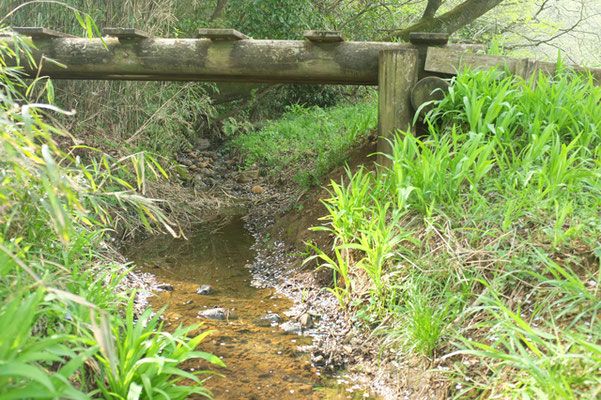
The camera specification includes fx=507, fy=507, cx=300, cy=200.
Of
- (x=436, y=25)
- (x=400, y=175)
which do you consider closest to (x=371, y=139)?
(x=400, y=175)

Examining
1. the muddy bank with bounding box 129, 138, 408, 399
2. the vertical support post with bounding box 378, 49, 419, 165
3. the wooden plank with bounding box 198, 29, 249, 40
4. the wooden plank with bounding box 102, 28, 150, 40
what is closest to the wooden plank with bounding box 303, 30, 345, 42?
the vertical support post with bounding box 378, 49, 419, 165

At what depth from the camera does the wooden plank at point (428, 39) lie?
4.13 m

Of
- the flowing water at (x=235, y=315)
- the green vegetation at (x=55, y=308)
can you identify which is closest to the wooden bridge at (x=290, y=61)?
the flowing water at (x=235, y=315)

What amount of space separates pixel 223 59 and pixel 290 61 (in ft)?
1.97

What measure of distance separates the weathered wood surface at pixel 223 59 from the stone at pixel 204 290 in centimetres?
196

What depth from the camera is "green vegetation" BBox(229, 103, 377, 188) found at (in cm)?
504

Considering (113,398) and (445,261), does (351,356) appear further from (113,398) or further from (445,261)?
(113,398)

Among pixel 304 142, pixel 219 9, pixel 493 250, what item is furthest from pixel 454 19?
pixel 493 250

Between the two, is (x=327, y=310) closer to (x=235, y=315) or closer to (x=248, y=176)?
(x=235, y=315)

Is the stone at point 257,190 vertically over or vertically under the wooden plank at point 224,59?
under

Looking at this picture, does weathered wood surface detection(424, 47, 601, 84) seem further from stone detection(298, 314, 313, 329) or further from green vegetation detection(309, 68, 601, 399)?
stone detection(298, 314, 313, 329)

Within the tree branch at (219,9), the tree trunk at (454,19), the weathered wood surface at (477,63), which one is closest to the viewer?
the weathered wood surface at (477,63)

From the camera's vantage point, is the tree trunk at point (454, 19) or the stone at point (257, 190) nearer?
the stone at point (257, 190)

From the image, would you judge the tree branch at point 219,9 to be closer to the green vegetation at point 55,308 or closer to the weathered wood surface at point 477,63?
the weathered wood surface at point 477,63
